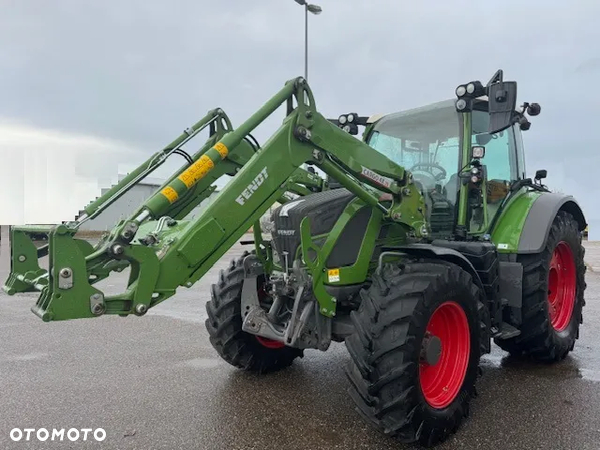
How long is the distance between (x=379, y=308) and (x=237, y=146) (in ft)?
4.85

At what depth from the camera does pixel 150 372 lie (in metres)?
4.89

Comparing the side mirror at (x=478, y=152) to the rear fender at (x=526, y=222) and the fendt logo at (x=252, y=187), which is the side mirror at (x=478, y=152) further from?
the fendt logo at (x=252, y=187)

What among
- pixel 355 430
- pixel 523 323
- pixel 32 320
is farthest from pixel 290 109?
pixel 32 320

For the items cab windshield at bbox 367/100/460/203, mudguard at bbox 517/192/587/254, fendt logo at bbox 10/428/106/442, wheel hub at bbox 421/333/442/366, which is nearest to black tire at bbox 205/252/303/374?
fendt logo at bbox 10/428/106/442

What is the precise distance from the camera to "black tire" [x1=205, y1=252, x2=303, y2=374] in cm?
457

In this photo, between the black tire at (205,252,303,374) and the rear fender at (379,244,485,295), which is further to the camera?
the black tire at (205,252,303,374)

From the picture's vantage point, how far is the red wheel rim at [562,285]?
18.1 ft

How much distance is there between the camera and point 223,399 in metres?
4.19

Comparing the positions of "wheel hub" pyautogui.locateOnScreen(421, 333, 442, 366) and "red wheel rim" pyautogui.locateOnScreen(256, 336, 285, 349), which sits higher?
"wheel hub" pyautogui.locateOnScreen(421, 333, 442, 366)

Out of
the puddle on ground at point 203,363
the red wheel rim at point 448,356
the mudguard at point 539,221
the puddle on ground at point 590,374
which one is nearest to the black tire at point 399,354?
the red wheel rim at point 448,356

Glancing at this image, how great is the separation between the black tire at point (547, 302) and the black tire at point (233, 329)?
235 cm

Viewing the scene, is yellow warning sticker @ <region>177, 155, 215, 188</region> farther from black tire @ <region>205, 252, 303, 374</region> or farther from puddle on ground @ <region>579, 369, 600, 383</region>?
puddle on ground @ <region>579, 369, 600, 383</region>

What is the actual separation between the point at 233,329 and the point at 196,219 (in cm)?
160

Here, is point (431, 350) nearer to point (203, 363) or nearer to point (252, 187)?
point (252, 187)
